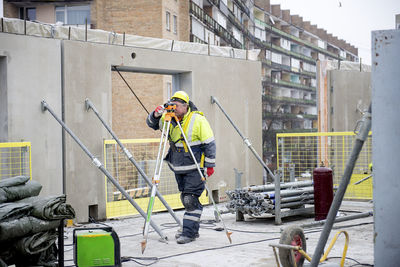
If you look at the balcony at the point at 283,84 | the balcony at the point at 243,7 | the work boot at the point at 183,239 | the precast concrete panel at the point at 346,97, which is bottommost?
the work boot at the point at 183,239

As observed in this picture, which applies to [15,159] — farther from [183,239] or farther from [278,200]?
[278,200]

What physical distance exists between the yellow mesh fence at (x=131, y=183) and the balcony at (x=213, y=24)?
97.9ft

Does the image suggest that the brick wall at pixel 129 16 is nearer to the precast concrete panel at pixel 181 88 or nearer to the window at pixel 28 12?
the window at pixel 28 12

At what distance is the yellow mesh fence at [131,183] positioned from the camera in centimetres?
1133

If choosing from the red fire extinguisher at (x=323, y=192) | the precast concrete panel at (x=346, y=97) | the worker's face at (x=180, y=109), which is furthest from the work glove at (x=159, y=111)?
the precast concrete panel at (x=346, y=97)

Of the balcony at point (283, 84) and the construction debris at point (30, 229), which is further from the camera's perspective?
A: the balcony at point (283, 84)

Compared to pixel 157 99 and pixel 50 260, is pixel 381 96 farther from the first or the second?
pixel 157 99

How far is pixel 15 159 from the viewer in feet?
32.2

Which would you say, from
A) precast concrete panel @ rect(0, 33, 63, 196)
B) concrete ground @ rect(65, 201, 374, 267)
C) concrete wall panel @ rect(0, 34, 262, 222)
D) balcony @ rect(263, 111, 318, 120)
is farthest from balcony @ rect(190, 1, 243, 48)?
concrete ground @ rect(65, 201, 374, 267)

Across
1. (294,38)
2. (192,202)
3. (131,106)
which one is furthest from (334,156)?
(294,38)

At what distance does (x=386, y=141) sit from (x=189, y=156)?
434 cm

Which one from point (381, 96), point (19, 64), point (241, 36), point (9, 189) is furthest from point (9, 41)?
point (241, 36)

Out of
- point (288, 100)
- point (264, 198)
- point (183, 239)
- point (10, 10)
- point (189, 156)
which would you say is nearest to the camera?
point (183, 239)

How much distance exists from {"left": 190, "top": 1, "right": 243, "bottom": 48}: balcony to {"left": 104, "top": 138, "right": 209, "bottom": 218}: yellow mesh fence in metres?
29.8
